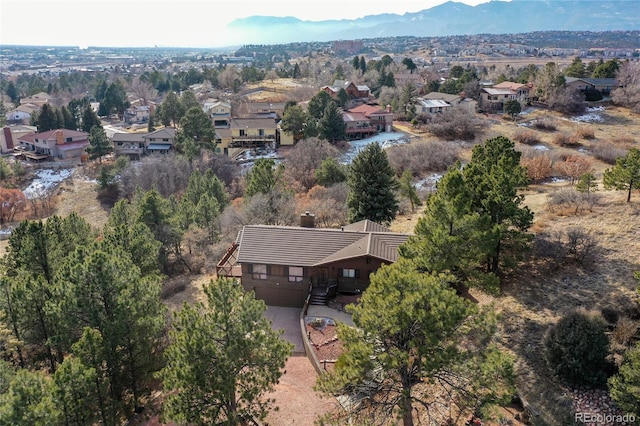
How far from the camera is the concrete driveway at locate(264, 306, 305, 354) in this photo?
21.4 meters

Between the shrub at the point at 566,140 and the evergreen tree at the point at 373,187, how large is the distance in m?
35.3

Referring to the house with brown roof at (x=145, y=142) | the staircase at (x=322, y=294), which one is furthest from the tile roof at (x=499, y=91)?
the staircase at (x=322, y=294)

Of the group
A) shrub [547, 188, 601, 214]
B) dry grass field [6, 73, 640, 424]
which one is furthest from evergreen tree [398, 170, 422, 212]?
shrub [547, 188, 601, 214]

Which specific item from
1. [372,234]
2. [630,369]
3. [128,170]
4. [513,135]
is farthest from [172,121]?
[630,369]

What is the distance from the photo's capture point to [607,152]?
162 ft

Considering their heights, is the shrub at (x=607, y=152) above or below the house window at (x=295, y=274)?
above

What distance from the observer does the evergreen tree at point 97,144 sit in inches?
2606

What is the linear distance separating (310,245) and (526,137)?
43.5 metres

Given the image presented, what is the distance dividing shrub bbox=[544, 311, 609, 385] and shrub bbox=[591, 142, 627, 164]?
39.3 metres

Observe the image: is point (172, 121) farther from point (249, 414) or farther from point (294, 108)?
point (249, 414)

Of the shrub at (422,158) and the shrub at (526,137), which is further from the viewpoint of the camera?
the shrub at (526,137)

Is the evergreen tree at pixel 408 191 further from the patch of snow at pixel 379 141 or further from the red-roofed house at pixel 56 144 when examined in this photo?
the red-roofed house at pixel 56 144

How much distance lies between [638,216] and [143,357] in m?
26.7

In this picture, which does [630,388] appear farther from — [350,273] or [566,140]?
[566,140]
